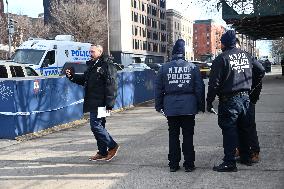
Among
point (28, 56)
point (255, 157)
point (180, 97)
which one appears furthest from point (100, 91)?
point (28, 56)

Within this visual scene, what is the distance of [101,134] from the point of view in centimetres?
652

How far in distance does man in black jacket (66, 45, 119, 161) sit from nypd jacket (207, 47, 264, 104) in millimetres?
1603

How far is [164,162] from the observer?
21.0ft

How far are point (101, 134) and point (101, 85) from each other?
0.77 m

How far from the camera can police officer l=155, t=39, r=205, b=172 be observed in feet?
19.0

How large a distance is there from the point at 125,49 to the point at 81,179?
66333mm

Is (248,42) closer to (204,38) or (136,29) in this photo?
(136,29)

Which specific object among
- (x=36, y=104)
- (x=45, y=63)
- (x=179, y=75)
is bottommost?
(x=36, y=104)

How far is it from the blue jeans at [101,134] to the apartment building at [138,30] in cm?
6338

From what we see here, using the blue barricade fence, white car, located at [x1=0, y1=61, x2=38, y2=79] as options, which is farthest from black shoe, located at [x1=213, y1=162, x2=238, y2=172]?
white car, located at [x1=0, y1=61, x2=38, y2=79]

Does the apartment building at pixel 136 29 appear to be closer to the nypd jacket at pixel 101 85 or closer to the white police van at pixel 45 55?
the white police van at pixel 45 55

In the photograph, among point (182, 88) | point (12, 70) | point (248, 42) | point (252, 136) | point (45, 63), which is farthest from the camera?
point (248, 42)

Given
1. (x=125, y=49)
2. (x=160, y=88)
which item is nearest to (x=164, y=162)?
(x=160, y=88)

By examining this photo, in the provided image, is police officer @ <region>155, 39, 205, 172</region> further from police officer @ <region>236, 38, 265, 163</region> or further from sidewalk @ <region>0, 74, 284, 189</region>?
police officer @ <region>236, 38, 265, 163</region>
